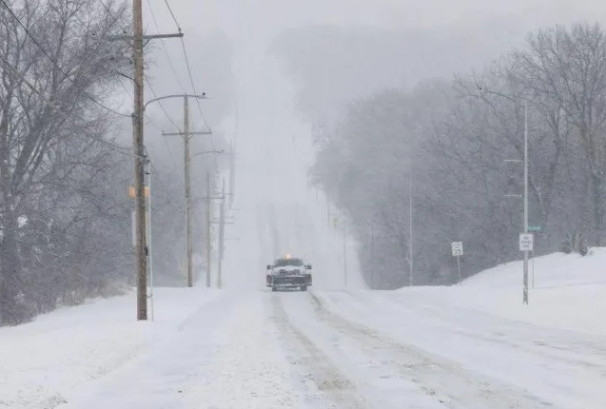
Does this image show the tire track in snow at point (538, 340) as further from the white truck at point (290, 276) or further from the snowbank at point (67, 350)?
the white truck at point (290, 276)

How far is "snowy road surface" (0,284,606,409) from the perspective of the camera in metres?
11.4

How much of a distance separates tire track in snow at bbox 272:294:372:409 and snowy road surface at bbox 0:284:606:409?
18 millimetres

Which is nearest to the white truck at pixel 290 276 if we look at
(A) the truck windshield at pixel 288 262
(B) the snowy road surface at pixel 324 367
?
(A) the truck windshield at pixel 288 262

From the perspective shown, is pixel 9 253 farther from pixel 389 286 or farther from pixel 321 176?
pixel 321 176

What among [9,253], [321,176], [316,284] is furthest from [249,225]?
[9,253]

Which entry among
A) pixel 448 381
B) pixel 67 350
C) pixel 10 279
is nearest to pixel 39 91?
pixel 10 279

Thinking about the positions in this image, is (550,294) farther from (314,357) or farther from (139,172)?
(314,357)

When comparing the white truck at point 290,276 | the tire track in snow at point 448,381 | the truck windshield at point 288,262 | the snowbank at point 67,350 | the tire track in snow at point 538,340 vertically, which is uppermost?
the truck windshield at point 288,262

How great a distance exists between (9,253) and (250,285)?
2194 inches

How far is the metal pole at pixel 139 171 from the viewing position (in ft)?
77.9

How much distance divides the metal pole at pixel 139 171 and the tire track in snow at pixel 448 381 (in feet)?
21.8

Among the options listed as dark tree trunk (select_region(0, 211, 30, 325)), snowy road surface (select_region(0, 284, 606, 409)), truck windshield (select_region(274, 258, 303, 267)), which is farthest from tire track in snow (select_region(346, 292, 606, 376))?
truck windshield (select_region(274, 258, 303, 267))

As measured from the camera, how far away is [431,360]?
15766mm

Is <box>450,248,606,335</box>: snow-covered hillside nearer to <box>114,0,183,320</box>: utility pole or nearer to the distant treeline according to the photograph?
the distant treeline
